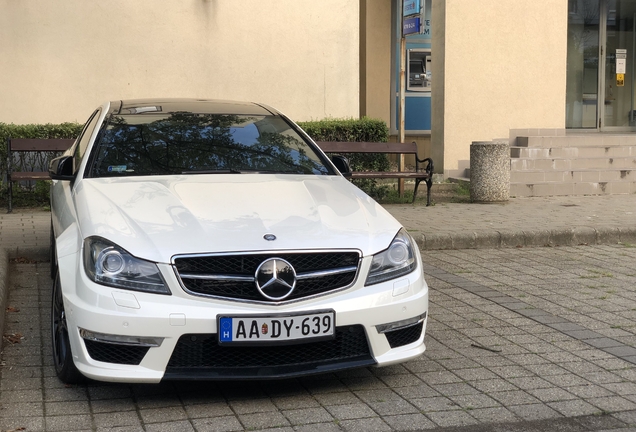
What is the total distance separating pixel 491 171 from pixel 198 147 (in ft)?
24.0

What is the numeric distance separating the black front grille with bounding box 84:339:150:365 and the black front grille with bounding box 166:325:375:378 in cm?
16

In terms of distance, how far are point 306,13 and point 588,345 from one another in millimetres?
8967

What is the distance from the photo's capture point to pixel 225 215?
4512 mm

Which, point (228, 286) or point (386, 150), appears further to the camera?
point (386, 150)

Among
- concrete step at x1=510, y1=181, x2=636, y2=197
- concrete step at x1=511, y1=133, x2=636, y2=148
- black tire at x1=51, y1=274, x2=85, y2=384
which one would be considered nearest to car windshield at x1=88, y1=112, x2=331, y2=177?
black tire at x1=51, y1=274, x2=85, y2=384

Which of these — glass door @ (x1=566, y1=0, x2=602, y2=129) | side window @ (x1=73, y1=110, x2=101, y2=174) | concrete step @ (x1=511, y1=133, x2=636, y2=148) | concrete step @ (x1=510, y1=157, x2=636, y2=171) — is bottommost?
concrete step @ (x1=510, y1=157, x2=636, y2=171)

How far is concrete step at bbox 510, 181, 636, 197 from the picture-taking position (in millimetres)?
13359

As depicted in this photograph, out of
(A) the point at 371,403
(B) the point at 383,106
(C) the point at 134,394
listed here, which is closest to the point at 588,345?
(A) the point at 371,403

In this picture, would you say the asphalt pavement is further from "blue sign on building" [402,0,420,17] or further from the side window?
"blue sign on building" [402,0,420,17]

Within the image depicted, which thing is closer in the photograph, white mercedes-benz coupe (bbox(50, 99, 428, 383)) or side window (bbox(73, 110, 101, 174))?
white mercedes-benz coupe (bbox(50, 99, 428, 383))

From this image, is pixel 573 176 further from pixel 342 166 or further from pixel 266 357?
pixel 266 357

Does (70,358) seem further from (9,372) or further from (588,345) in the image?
(588,345)

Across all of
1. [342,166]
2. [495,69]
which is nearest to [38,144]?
[342,166]

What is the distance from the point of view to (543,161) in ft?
45.4
